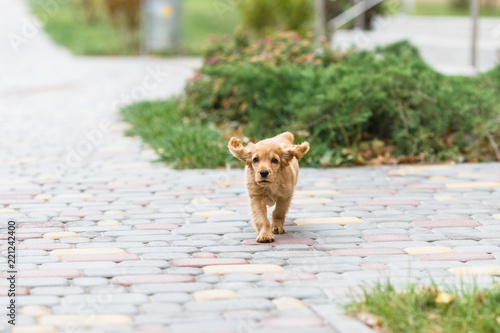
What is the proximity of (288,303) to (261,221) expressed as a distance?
1284 mm

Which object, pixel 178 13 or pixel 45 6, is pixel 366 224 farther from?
pixel 45 6

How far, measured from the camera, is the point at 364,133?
8422 mm

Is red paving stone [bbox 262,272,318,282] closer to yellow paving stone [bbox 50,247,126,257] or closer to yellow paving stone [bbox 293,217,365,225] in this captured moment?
yellow paving stone [bbox 50,247,126,257]

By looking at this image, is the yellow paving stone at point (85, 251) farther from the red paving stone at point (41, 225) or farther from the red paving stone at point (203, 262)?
the red paving stone at point (41, 225)

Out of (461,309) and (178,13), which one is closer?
(461,309)

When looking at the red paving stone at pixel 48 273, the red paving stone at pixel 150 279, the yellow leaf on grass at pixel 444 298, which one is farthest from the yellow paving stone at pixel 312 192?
the yellow leaf on grass at pixel 444 298

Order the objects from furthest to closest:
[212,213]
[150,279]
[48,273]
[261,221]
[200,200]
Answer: [200,200] < [212,213] < [261,221] < [48,273] < [150,279]

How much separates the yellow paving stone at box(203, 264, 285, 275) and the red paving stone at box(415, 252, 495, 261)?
0.90 metres

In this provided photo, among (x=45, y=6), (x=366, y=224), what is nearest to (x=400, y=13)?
(x=366, y=224)

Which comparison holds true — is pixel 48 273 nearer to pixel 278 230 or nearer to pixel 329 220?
pixel 278 230

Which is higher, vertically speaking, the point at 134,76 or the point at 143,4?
the point at 143,4

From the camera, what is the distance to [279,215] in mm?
5426

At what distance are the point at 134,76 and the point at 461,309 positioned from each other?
15.5 meters

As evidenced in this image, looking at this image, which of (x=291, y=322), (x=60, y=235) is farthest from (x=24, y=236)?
(x=291, y=322)
